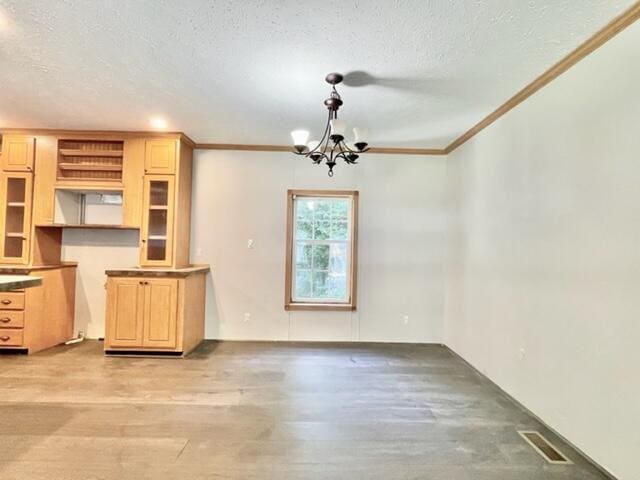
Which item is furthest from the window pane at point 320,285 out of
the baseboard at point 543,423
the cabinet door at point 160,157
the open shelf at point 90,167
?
the open shelf at point 90,167

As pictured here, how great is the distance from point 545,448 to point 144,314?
3.69 metres

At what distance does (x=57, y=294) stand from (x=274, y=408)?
3.17 meters

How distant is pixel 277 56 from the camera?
240cm

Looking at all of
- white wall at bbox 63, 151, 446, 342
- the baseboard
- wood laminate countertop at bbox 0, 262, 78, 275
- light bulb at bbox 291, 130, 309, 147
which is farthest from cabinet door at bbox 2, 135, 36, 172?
the baseboard

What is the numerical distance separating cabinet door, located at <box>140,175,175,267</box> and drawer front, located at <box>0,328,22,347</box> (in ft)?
4.64

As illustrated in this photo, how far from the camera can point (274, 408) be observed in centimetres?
270

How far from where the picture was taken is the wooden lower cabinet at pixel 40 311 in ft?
12.4

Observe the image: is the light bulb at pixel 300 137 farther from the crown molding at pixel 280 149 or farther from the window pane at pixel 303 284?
the window pane at pixel 303 284

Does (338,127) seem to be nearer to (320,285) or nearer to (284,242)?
(284,242)

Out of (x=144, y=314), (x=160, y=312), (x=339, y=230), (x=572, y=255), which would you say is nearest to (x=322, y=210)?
(x=339, y=230)

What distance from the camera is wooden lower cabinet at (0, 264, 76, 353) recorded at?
378 cm

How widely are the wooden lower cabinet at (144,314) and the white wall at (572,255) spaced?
3.17m

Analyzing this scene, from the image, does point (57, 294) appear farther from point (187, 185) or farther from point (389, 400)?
point (389, 400)

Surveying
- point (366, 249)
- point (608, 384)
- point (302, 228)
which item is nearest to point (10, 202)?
point (302, 228)
